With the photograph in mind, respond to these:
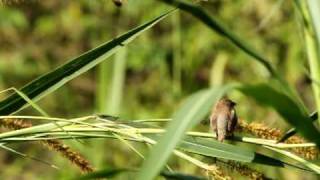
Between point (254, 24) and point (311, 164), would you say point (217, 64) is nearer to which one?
point (254, 24)

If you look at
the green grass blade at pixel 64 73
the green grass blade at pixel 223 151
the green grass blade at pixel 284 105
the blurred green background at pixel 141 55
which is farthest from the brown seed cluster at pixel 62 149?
the blurred green background at pixel 141 55

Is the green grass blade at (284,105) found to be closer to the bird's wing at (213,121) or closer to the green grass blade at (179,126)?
the green grass blade at (179,126)

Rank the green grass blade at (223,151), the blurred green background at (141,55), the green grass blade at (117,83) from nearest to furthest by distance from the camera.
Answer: the green grass blade at (223,151) < the green grass blade at (117,83) < the blurred green background at (141,55)

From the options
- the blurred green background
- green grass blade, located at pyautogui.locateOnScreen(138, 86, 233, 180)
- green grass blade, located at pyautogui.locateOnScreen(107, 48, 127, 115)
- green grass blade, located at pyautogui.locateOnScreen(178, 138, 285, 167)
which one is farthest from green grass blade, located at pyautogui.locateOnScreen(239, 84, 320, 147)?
the blurred green background

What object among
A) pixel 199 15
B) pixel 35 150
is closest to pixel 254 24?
pixel 35 150

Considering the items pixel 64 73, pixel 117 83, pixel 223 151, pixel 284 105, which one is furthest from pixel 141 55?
pixel 284 105
